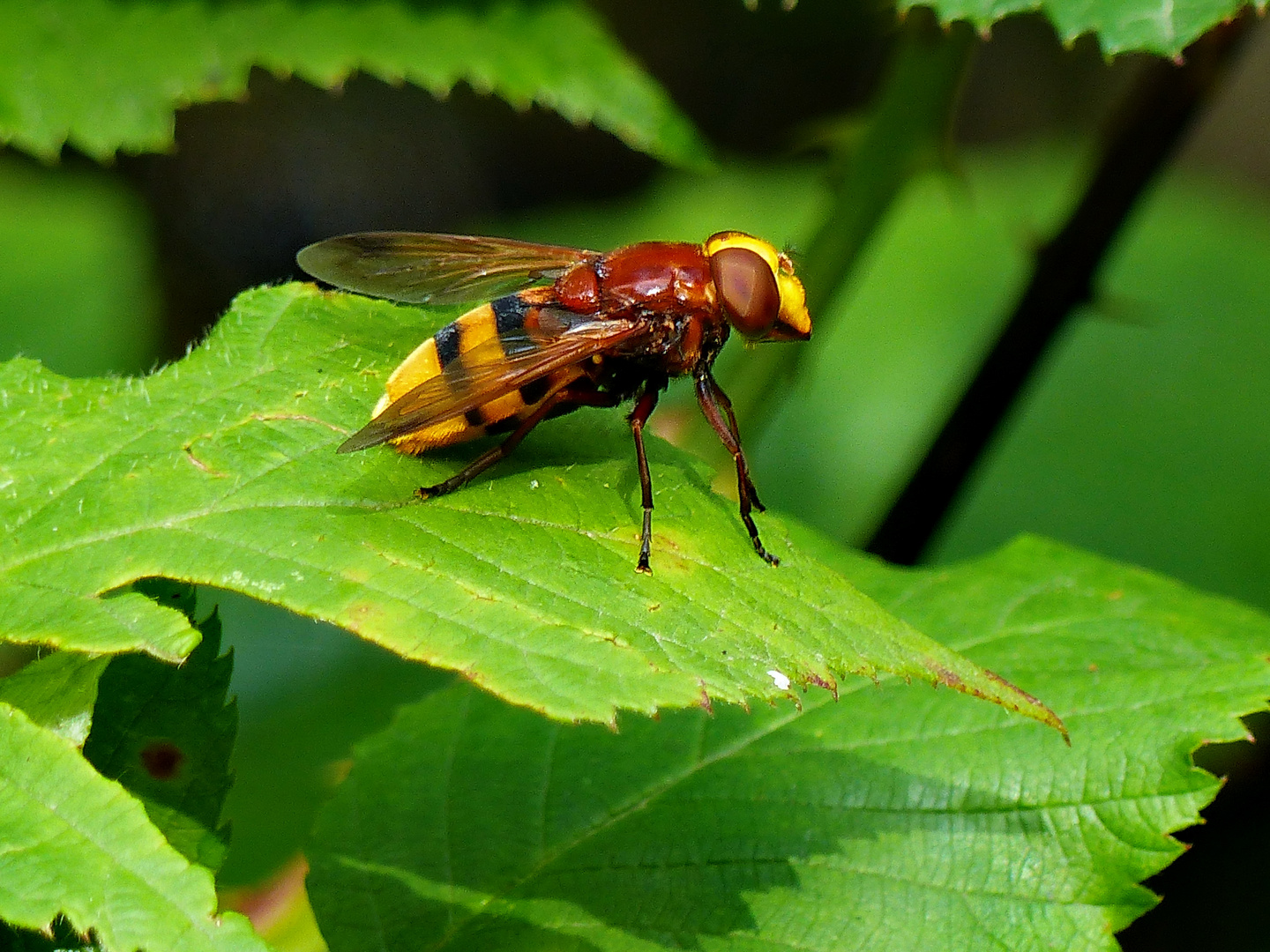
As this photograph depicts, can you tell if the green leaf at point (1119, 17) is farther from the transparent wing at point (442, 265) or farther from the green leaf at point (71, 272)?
the green leaf at point (71, 272)

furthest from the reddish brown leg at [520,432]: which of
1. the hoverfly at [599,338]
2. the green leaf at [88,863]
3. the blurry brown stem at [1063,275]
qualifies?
the blurry brown stem at [1063,275]

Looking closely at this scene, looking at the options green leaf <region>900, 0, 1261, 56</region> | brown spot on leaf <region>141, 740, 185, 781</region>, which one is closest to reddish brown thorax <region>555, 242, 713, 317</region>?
green leaf <region>900, 0, 1261, 56</region>

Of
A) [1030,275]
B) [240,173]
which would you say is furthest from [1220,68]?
[240,173]

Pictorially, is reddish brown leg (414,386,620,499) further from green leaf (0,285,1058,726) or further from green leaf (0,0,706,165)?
green leaf (0,0,706,165)

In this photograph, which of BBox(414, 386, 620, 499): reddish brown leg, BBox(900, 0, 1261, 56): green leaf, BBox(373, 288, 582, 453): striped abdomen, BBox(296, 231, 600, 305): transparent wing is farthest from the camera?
BBox(296, 231, 600, 305): transparent wing

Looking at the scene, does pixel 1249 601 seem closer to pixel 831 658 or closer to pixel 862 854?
pixel 862 854

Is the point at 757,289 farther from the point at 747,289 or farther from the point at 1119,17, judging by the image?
the point at 1119,17
